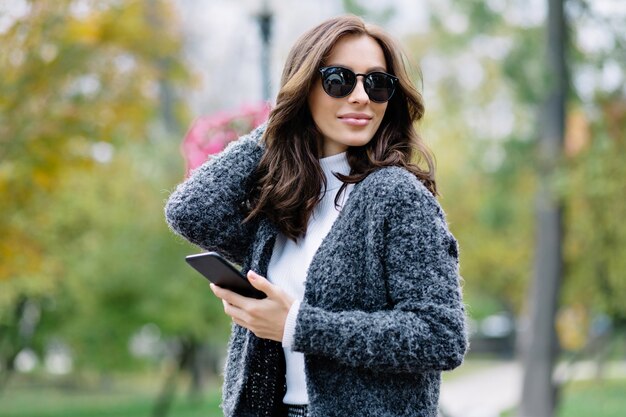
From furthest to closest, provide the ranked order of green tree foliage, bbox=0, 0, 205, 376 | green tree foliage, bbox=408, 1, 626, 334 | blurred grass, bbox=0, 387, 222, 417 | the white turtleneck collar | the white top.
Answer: blurred grass, bbox=0, 387, 222, 417 → green tree foliage, bbox=408, 1, 626, 334 → green tree foliage, bbox=0, 0, 205, 376 → the white turtleneck collar → the white top

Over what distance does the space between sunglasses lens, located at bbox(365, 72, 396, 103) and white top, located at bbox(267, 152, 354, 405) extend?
160mm

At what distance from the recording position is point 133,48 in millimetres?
9531

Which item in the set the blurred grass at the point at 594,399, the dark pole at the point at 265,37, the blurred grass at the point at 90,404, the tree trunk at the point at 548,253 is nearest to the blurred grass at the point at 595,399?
the blurred grass at the point at 594,399

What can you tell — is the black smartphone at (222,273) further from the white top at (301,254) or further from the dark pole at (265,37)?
the dark pole at (265,37)

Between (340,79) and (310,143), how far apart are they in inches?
7.5

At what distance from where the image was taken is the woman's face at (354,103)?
7.20ft

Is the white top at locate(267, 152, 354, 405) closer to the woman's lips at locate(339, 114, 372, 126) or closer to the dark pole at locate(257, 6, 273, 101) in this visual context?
the woman's lips at locate(339, 114, 372, 126)

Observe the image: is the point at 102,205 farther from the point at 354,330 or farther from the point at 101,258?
the point at 354,330

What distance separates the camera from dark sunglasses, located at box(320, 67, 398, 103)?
7.16ft

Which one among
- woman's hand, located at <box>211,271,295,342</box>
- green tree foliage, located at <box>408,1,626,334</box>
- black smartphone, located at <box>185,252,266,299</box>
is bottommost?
woman's hand, located at <box>211,271,295,342</box>

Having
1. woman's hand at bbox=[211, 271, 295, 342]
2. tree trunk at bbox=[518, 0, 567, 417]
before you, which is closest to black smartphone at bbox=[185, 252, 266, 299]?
woman's hand at bbox=[211, 271, 295, 342]

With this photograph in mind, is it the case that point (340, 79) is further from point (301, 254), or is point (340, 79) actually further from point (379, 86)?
point (301, 254)

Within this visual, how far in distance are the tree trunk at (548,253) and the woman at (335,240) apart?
10.6 m

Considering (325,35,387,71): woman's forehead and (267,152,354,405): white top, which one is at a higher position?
(325,35,387,71): woman's forehead
